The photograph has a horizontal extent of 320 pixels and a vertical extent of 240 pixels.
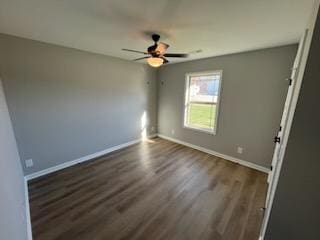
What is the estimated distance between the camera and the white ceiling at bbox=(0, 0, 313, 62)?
140 centimetres

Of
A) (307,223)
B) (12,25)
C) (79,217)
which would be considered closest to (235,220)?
(307,223)

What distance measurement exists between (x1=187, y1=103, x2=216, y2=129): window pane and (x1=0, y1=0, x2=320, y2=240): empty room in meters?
0.03

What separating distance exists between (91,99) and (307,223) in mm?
3566

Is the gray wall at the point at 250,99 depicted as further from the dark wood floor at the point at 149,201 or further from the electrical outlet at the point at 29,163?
the electrical outlet at the point at 29,163

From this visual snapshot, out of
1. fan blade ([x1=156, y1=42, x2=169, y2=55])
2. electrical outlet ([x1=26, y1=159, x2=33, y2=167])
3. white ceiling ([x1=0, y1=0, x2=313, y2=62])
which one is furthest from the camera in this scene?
electrical outlet ([x1=26, y1=159, x2=33, y2=167])

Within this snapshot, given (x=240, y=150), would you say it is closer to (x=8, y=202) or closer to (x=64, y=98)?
(x=8, y=202)

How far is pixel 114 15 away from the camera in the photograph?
5.27ft

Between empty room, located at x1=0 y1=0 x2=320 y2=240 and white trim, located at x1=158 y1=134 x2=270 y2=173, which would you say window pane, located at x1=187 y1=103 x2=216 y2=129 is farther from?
white trim, located at x1=158 y1=134 x2=270 y2=173

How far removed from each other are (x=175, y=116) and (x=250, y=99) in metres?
2.02

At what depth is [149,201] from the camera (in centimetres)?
211

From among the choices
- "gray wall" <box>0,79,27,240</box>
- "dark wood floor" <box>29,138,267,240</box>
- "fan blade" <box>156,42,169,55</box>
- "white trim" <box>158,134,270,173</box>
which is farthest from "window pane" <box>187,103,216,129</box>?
"gray wall" <box>0,79,27,240</box>

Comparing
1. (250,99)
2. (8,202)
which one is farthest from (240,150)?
(8,202)

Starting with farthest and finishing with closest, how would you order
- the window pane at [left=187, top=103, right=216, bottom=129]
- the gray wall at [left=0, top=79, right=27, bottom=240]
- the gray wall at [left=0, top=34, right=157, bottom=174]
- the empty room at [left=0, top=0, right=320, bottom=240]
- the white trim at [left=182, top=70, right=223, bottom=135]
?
the window pane at [left=187, top=103, right=216, bottom=129], the white trim at [left=182, top=70, right=223, bottom=135], the gray wall at [left=0, top=34, right=157, bottom=174], the empty room at [left=0, top=0, right=320, bottom=240], the gray wall at [left=0, top=79, right=27, bottom=240]

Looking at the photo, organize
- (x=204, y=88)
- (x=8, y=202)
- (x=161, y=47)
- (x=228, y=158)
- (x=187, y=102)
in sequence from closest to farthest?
(x=8, y=202) < (x=161, y=47) < (x=228, y=158) < (x=204, y=88) < (x=187, y=102)
